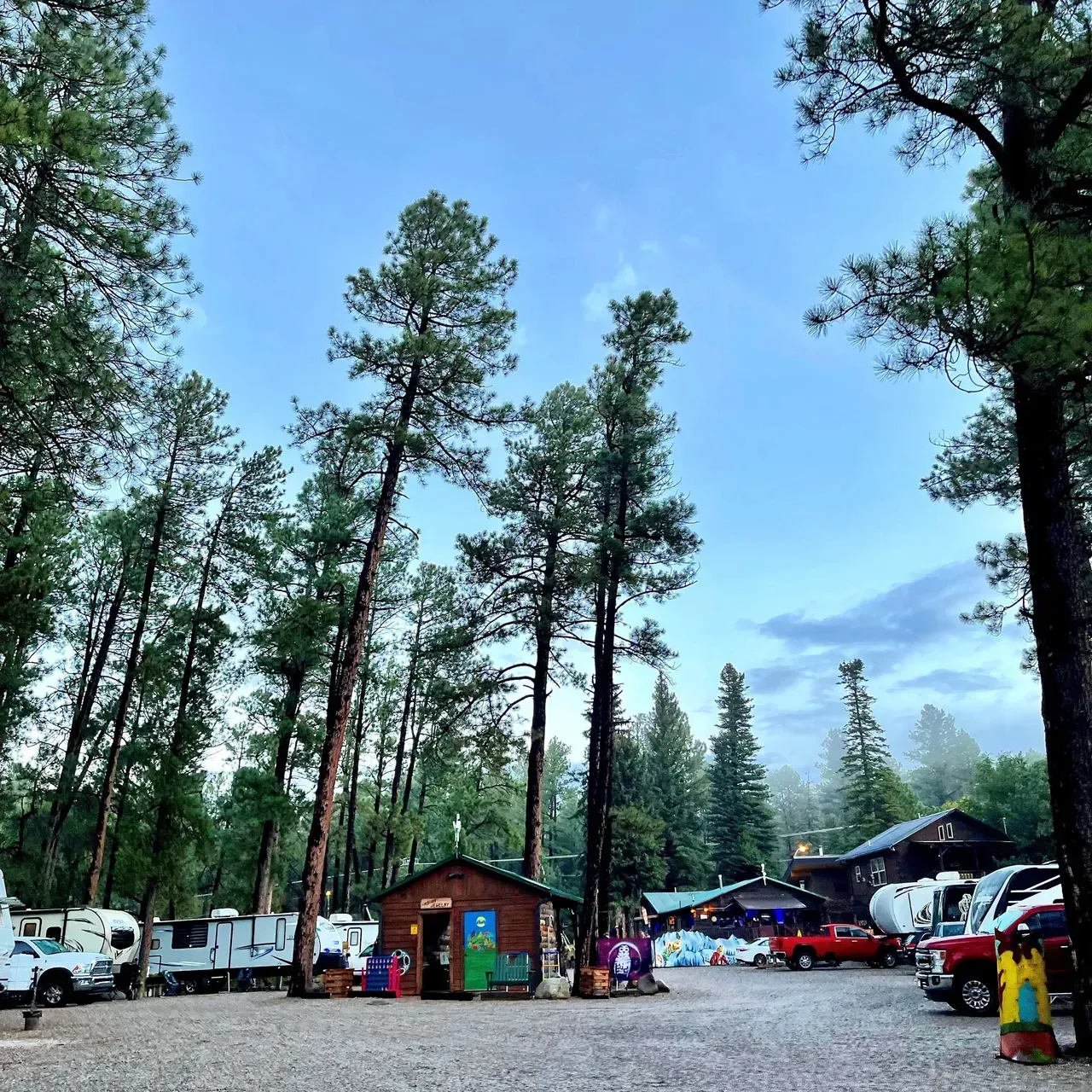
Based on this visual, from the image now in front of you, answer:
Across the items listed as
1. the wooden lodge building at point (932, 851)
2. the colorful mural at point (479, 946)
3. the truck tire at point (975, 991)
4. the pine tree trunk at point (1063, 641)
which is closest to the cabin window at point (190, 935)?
the colorful mural at point (479, 946)

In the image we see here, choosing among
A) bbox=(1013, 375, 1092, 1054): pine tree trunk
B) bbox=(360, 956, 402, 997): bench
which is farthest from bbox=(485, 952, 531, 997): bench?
bbox=(1013, 375, 1092, 1054): pine tree trunk

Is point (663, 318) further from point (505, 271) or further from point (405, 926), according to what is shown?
point (405, 926)

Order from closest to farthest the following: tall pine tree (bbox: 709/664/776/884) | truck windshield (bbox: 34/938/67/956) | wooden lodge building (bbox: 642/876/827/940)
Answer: truck windshield (bbox: 34/938/67/956)
wooden lodge building (bbox: 642/876/827/940)
tall pine tree (bbox: 709/664/776/884)

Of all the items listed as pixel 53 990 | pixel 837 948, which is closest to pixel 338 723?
pixel 53 990

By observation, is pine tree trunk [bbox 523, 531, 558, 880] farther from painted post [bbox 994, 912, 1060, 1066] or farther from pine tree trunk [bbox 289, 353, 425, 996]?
painted post [bbox 994, 912, 1060, 1066]

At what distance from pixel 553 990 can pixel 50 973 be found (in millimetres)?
11846

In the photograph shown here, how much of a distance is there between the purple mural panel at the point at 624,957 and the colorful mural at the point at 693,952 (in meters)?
23.5

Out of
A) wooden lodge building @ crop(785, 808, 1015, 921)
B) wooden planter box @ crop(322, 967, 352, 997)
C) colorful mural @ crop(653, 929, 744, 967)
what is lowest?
colorful mural @ crop(653, 929, 744, 967)

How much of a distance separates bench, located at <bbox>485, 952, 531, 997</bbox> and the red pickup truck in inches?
649

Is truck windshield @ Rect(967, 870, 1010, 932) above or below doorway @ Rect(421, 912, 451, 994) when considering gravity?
above

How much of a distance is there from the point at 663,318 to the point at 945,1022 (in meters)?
17.3

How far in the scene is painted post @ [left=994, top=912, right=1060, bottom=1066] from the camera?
7738 mm

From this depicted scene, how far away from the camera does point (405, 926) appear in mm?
21797

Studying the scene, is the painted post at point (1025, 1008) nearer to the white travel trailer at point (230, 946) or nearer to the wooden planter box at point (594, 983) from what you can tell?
the wooden planter box at point (594, 983)
